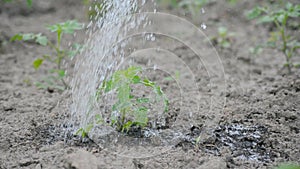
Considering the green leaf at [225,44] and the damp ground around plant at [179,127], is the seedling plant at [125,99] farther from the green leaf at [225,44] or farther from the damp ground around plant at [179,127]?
the green leaf at [225,44]

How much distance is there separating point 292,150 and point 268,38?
101 inches

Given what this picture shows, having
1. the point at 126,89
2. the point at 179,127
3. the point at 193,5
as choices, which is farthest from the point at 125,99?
the point at 193,5

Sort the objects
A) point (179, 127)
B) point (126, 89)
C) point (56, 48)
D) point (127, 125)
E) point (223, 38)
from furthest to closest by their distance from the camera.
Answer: point (223, 38) < point (56, 48) < point (179, 127) < point (127, 125) < point (126, 89)

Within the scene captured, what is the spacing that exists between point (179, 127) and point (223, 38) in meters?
2.28

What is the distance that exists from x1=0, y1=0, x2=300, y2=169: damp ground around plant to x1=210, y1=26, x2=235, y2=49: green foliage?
0.36 metres

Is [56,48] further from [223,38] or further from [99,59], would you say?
[223,38]

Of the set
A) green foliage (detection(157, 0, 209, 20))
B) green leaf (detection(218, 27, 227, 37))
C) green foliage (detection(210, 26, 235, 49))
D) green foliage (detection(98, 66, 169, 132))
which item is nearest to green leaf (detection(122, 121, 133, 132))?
green foliage (detection(98, 66, 169, 132))

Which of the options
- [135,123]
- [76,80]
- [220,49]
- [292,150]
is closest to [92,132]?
[135,123]

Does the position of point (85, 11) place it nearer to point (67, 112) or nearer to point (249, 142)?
point (67, 112)

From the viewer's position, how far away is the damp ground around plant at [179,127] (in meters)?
2.53

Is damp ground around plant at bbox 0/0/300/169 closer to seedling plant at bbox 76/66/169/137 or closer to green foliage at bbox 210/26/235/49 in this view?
seedling plant at bbox 76/66/169/137

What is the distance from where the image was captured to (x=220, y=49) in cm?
473

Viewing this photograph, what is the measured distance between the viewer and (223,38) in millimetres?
4949

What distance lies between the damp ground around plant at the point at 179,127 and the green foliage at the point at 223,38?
0.36m
